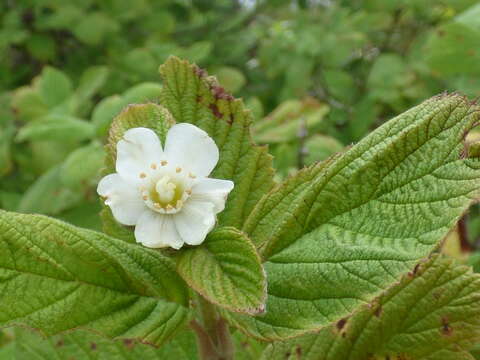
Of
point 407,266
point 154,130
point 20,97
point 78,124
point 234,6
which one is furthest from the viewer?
point 234,6

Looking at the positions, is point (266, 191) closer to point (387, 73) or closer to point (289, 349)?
point (289, 349)

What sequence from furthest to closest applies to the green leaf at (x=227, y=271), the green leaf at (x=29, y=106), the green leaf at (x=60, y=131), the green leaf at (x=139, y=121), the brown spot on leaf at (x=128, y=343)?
the green leaf at (x=29, y=106) < the green leaf at (x=60, y=131) < the brown spot on leaf at (x=128, y=343) < the green leaf at (x=139, y=121) < the green leaf at (x=227, y=271)

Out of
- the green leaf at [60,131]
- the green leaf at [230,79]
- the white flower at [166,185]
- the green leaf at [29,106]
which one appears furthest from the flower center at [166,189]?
the green leaf at [230,79]

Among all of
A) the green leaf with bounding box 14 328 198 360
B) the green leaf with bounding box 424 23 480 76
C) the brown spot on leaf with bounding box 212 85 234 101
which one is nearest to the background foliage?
the green leaf with bounding box 424 23 480 76

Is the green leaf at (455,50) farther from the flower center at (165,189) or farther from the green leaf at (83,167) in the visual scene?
the flower center at (165,189)

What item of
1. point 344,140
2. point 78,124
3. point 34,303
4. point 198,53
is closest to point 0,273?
point 34,303

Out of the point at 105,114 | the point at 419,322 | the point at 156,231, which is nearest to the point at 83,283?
the point at 156,231
